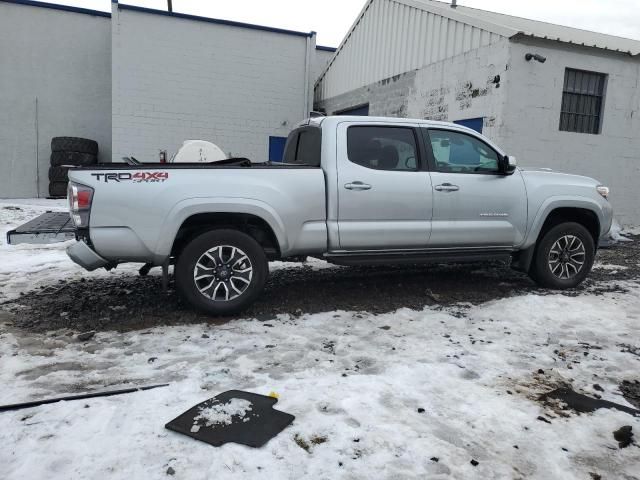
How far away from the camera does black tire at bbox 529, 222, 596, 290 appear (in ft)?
19.3

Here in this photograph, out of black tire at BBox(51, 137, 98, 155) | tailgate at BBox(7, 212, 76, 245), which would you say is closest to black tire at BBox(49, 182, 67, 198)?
black tire at BBox(51, 137, 98, 155)

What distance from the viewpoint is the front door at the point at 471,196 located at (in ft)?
17.6

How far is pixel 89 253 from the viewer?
4.26m


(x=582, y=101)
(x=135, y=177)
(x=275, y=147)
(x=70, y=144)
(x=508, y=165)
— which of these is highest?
(x=582, y=101)

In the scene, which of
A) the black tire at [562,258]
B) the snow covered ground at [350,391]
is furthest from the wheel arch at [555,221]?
the snow covered ground at [350,391]

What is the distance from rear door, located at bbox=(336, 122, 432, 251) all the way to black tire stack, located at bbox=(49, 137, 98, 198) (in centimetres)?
1235

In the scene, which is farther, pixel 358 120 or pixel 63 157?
pixel 63 157

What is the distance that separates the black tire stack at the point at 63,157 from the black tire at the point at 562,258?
1347 centimetres

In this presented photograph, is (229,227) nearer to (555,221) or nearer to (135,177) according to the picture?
(135,177)

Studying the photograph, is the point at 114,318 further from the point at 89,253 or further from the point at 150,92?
the point at 150,92

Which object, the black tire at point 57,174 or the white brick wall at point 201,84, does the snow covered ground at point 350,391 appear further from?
the black tire at point 57,174

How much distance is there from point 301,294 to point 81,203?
2.54 meters

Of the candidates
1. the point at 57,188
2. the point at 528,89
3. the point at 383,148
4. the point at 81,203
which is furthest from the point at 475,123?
the point at 57,188

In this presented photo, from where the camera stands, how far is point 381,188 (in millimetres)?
5043
